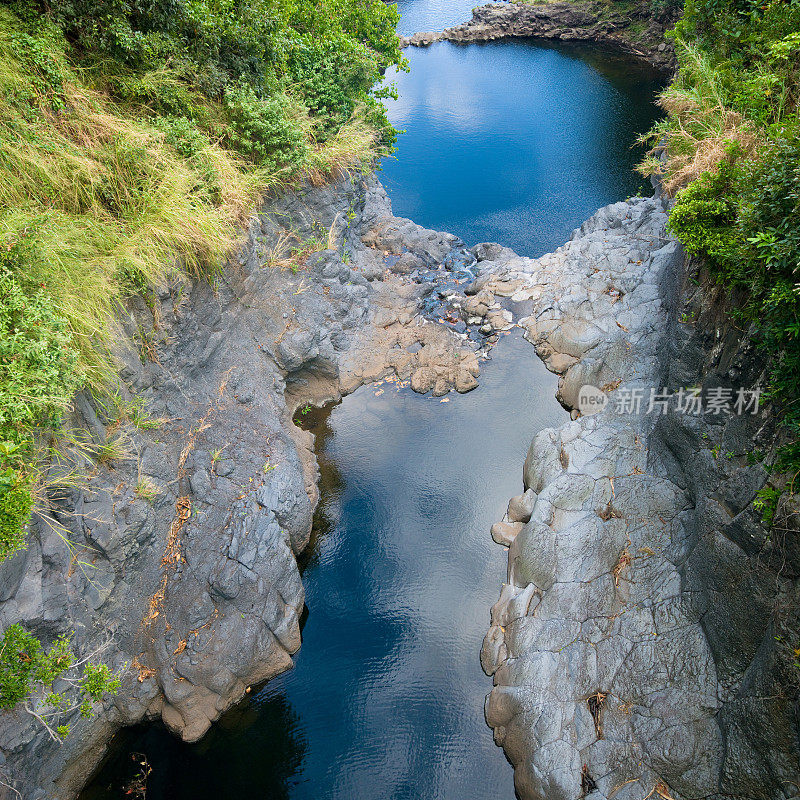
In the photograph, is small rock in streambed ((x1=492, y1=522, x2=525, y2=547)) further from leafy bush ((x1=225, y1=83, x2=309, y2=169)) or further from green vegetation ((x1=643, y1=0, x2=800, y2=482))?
leafy bush ((x1=225, y1=83, x2=309, y2=169))

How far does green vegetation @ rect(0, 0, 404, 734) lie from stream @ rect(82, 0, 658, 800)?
2287mm

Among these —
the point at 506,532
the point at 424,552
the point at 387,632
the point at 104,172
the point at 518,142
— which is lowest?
the point at 387,632

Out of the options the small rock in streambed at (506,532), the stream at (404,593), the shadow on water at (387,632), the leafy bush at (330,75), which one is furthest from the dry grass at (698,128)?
the leafy bush at (330,75)

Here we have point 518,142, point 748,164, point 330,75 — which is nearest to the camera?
point 748,164

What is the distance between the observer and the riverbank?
84.1 ft

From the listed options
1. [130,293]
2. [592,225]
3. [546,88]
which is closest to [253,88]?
[130,293]

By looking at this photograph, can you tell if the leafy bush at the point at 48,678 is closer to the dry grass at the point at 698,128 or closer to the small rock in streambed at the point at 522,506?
the small rock in streambed at the point at 522,506

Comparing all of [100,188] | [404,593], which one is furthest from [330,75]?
[404,593]

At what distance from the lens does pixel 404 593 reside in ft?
29.6

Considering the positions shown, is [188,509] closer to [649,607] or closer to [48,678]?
[48,678]

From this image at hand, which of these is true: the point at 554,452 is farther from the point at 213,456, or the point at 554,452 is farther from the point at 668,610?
the point at 213,456

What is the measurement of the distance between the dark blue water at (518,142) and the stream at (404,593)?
0.13 m

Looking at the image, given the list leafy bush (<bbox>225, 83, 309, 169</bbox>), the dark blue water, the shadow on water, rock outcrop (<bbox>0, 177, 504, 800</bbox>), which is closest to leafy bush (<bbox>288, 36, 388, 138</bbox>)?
leafy bush (<bbox>225, 83, 309, 169</bbox>)

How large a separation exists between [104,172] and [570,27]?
28.9 metres
